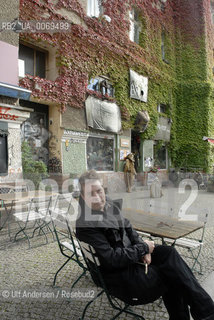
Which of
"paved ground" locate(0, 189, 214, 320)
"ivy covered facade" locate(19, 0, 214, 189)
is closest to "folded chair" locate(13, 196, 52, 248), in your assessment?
"paved ground" locate(0, 189, 214, 320)

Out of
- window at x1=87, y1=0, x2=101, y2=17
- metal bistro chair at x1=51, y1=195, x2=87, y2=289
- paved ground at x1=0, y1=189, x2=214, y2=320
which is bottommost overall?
paved ground at x1=0, y1=189, x2=214, y2=320

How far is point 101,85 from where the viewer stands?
1219cm

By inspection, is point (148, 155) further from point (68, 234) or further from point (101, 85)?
point (68, 234)

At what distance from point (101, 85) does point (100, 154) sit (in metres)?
3.34

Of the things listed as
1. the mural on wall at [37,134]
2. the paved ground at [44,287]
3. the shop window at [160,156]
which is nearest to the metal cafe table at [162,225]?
the paved ground at [44,287]

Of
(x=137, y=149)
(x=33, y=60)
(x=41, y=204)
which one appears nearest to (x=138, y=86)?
(x=137, y=149)

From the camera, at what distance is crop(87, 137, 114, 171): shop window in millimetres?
11852

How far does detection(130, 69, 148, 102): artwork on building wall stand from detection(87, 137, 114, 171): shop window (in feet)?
10.2

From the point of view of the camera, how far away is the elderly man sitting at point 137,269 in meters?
2.14

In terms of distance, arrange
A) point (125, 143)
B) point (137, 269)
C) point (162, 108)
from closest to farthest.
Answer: point (137, 269)
point (125, 143)
point (162, 108)

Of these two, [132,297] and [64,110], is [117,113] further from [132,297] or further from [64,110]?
[132,297]

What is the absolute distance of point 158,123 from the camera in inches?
613

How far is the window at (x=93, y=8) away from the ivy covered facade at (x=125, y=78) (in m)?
0.04

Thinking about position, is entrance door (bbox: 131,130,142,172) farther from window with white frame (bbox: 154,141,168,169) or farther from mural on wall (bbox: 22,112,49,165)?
mural on wall (bbox: 22,112,49,165)
